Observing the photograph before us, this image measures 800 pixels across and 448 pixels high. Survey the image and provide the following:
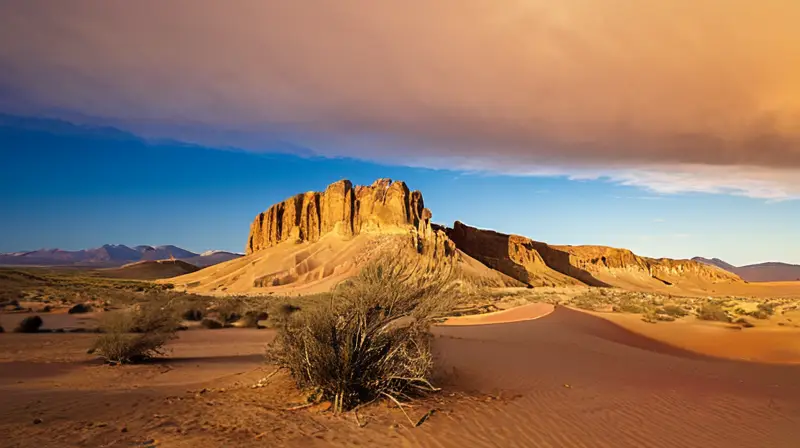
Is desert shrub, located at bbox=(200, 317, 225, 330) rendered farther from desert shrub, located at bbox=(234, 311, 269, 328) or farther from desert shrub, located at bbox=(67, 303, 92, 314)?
desert shrub, located at bbox=(67, 303, 92, 314)

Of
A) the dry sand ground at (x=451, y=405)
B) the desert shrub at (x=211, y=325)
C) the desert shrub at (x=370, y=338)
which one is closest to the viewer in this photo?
the dry sand ground at (x=451, y=405)

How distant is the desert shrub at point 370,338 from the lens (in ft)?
25.2

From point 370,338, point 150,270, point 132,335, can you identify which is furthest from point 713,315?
point 150,270

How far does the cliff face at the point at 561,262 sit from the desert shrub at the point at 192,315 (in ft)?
231

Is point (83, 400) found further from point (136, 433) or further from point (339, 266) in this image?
point (339, 266)

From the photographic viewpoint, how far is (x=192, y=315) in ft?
88.6

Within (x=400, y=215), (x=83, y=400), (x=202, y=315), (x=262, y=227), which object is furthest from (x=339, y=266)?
(x=83, y=400)

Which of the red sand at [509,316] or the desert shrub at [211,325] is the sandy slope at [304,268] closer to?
the red sand at [509,316]

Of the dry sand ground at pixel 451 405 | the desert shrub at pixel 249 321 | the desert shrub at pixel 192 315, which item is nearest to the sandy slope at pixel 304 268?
the desert shrub at pixel 192 315

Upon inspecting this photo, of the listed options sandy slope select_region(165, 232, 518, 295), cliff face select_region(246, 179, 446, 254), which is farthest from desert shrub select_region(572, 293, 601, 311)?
cliff face select_region(246, 179, 446, 254)

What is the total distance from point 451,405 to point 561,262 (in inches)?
4355

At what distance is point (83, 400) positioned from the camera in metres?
7.63

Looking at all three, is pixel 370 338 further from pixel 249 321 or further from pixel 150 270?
pixel 150 270

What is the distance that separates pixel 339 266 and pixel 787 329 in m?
58.2
